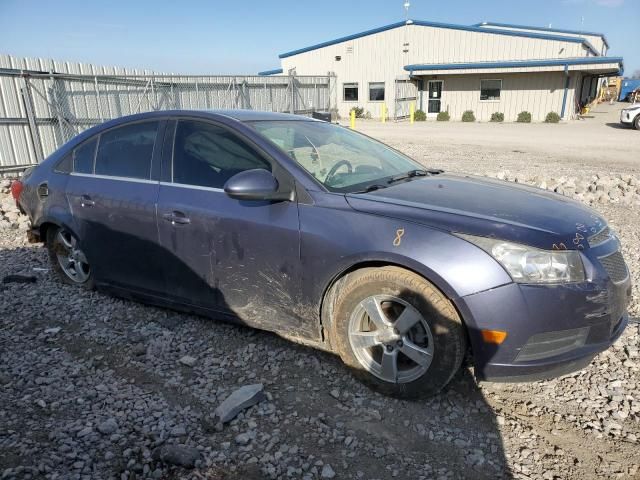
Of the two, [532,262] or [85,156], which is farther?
[85,156]

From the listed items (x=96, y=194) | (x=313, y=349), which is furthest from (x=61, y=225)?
(x=313, y=349)

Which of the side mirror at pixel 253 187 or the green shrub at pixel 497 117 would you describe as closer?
the side mirror at pixel 253 187

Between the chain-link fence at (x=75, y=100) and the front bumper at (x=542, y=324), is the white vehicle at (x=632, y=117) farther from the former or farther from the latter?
the front bumper at (x=542, y=324)

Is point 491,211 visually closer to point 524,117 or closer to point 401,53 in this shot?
point 524,117

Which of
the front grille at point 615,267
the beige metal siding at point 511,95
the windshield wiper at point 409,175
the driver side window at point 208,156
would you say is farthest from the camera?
the beige metal siding at point 511,95

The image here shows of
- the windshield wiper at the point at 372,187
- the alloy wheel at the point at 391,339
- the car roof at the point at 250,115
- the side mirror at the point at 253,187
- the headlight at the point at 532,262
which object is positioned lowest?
the alloy wheel at the point at 391,339

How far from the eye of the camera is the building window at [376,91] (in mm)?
33469

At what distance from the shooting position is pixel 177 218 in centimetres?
347

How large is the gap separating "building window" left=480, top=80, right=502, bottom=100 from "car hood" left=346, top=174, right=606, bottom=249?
98.5 ft

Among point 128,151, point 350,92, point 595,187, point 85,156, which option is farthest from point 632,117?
point 85,156

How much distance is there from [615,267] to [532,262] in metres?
0.65

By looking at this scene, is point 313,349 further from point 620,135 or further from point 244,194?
point 620,135

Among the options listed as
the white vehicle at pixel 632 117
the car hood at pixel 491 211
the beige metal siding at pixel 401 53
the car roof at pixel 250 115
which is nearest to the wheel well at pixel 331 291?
the car hood at pixel 491 211

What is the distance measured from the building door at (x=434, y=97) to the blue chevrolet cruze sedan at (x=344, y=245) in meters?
30.5
